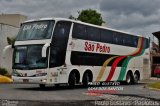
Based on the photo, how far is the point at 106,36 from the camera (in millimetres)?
31750

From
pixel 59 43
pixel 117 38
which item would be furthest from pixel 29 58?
pixel 117 38

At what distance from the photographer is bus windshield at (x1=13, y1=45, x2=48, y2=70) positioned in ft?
82.9

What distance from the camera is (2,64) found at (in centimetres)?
4928

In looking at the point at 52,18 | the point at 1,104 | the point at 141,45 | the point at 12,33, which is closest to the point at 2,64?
the point at 12,33

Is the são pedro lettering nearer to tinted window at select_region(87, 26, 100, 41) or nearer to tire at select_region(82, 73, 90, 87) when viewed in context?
tinted window at select_region(87, 26, 100, 41)

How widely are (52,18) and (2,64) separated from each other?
79.5 feet

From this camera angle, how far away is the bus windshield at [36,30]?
25.8 meters

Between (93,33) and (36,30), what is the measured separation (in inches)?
198

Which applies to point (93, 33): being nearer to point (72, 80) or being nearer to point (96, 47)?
point (96, 47)

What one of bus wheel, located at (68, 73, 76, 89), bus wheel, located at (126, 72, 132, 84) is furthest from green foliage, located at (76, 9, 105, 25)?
bus wheel, located at (68, 73, 76, 89)

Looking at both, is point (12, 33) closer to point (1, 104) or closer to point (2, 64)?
point (2, 64)

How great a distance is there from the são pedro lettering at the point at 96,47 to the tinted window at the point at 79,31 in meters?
0.57

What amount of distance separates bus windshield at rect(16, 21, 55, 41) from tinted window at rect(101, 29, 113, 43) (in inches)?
240

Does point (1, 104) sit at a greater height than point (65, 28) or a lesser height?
lesser
